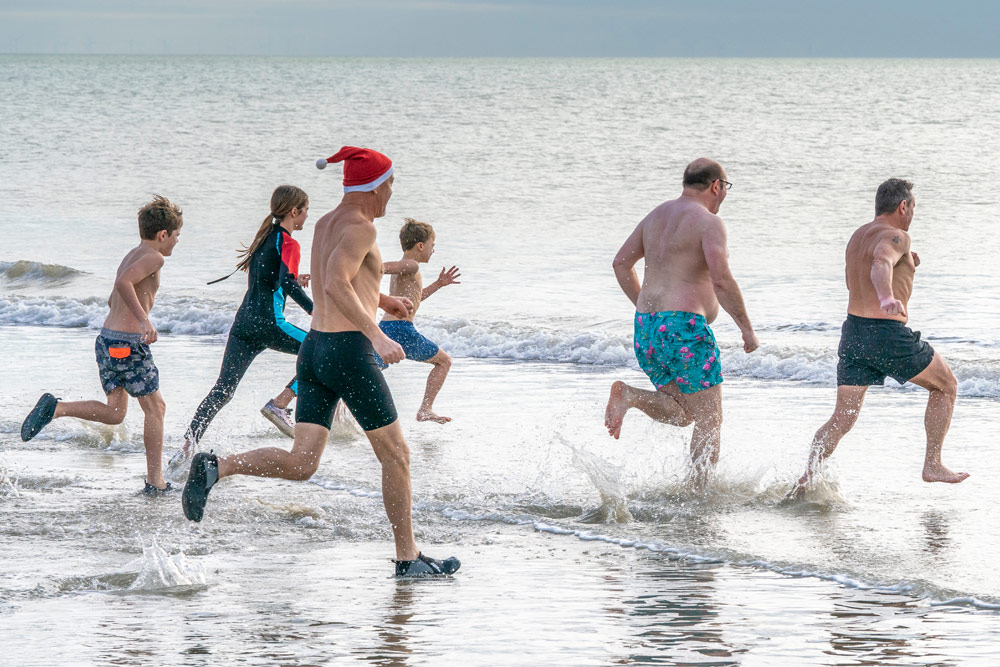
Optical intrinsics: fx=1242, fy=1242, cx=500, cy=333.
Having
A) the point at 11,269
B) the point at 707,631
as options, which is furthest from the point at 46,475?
the point at 11,269

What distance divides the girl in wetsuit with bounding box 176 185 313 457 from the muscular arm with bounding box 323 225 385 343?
7.24 feet

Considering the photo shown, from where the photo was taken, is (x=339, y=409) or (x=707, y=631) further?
(x=339, y=409)

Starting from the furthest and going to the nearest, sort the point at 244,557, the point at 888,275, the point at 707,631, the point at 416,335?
the point at 416,335
the point at 888,275
the point at 244,557
the point at 707,631

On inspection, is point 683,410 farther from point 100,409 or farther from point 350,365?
point 100,409

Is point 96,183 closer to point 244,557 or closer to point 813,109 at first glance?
point 244,557

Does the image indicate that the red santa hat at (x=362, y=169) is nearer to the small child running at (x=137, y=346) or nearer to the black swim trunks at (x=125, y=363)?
the small child running at (x=137, y=346)

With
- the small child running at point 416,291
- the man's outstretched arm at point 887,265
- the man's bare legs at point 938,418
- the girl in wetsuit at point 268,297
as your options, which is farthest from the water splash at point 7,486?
the man's bare legs at point 938,418

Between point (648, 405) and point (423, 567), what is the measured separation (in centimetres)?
175

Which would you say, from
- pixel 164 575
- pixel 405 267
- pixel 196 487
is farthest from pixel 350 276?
pixel 405 267

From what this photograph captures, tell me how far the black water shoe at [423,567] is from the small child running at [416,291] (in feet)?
9.49

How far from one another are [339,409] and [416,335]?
0.83 m

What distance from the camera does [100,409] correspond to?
6.75 m

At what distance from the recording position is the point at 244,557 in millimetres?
5445

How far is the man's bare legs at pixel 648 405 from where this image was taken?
6359 millimetres
